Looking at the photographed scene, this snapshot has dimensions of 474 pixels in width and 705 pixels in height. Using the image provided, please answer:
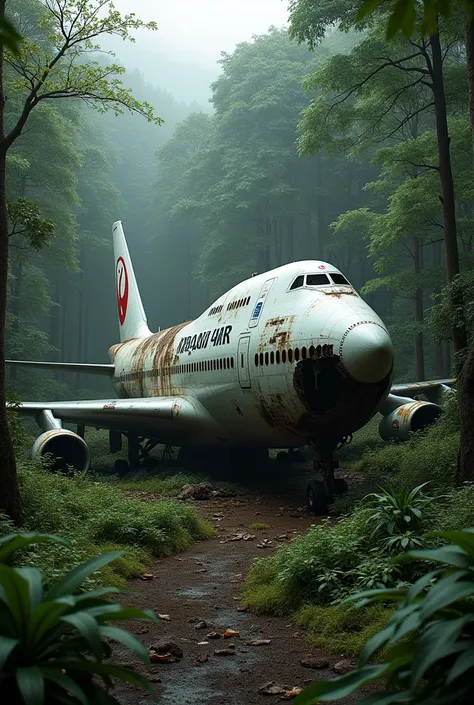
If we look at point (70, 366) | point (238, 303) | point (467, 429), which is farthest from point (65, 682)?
point (70, 366)

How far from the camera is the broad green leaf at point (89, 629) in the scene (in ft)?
7.03

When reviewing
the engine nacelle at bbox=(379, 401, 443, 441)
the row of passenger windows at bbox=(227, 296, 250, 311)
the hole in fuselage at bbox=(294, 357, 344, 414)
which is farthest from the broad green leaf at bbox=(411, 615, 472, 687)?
the engine nacelle at bbox=(379, 401, 443, 441)

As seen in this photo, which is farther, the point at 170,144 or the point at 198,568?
the point at 170,144

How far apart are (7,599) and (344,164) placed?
143 ft

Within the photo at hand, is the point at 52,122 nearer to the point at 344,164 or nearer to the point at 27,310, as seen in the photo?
the point at 27,310

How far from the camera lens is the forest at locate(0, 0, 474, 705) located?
2338 mm

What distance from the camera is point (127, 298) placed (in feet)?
83.4

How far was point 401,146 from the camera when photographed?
17406mm

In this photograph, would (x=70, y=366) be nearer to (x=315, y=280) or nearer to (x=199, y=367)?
(x=199, y=367)

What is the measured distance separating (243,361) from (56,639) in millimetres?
10418

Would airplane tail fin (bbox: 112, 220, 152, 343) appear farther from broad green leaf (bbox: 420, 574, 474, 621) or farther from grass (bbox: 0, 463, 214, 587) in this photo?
broad green leaf (bbox: 420, 574, 474, 621)

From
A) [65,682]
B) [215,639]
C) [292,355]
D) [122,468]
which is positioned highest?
[292,355]

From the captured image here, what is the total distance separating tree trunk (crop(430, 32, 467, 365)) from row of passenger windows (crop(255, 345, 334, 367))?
2411 mm

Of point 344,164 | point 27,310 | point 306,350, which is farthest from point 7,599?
point 344,164
